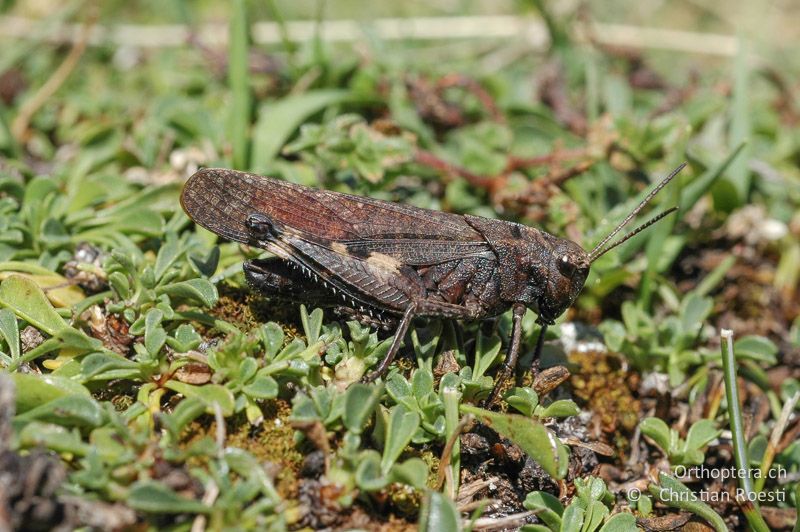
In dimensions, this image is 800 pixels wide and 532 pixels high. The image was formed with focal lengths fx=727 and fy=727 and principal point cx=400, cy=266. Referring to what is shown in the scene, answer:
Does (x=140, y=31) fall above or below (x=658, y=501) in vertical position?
above

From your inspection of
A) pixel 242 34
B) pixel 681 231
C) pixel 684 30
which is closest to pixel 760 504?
pixel 681 231

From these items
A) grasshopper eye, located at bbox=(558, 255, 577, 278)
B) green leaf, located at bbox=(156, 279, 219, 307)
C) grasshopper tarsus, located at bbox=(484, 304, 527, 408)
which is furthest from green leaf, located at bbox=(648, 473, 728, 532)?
green leaf, located at bbox=(156, 279, 219, 307)

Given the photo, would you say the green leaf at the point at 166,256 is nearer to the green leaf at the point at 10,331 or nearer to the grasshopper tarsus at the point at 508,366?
the green leaf at the point at 10,331

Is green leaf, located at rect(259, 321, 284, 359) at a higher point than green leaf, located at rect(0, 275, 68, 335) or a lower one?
higher

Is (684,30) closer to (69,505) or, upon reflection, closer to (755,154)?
(755,154)

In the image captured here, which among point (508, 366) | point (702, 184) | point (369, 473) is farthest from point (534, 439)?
point (702, 184)

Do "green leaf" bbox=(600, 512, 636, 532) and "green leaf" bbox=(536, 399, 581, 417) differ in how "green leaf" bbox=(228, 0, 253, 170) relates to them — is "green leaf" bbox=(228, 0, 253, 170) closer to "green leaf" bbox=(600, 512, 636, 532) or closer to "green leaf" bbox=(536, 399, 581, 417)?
"green leaf" bbox=(536, 399, 581, 417)
